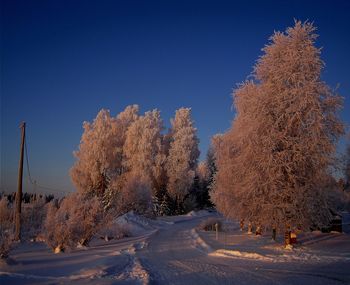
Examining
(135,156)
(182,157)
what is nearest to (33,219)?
(135,156)

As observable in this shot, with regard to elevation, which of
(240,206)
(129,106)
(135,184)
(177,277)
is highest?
→ (129,106)

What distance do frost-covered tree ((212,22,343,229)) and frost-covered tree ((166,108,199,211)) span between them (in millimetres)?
34251

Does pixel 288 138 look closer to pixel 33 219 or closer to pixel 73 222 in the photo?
pixel 73 222

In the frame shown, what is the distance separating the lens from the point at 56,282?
10297mm

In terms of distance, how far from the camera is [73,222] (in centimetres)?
1688

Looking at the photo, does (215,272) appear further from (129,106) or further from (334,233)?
(129,106)

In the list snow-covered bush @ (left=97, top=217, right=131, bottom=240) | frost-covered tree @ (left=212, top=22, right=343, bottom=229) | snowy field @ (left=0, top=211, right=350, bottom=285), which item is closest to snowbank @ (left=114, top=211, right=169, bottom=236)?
snow-covered bush @ (left=97, top=217, right=131, bottom=240)

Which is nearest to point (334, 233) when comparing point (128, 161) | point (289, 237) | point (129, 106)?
point (289, 237)

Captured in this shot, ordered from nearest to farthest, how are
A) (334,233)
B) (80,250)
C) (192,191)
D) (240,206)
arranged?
1. (80,250)
2. (240,206)
3. (334,233)
4. (192,191)

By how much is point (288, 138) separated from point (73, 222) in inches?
416

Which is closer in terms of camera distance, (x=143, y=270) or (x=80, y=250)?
(x=143, y=270)

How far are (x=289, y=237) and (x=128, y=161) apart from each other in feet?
125

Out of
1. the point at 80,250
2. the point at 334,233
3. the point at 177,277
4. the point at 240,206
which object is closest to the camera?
the point at 177,277

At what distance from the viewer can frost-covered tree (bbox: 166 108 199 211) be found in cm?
5466
